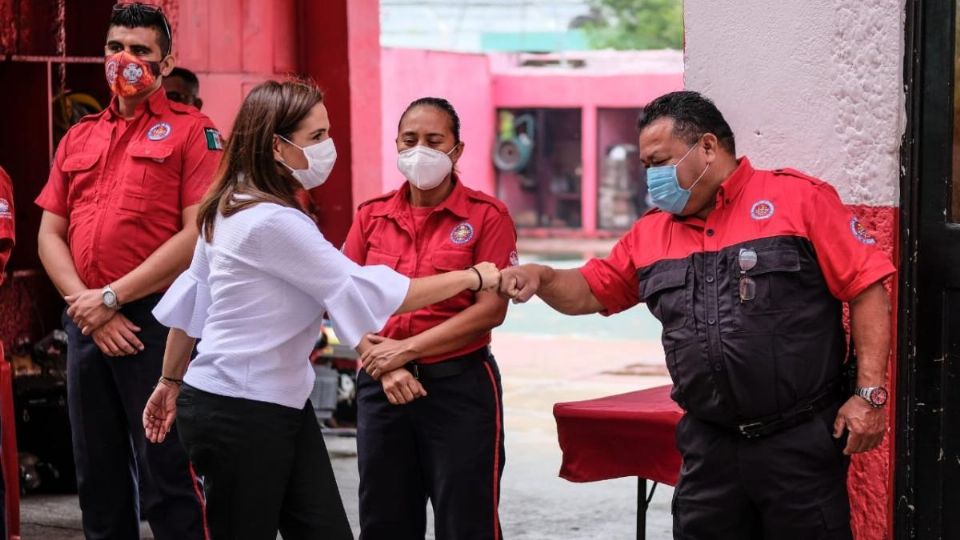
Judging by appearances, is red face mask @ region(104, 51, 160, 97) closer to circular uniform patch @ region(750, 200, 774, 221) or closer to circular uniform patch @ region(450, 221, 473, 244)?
circular uniform patch @ region(450, 221, 473, 244)

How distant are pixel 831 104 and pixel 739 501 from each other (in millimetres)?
1257

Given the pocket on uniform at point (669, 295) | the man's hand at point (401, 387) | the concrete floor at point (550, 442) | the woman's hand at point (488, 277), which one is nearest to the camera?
the pocket on uniform at point (669, 295)

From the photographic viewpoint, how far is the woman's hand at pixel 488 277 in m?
3.92

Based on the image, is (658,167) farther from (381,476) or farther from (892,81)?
(381,476)

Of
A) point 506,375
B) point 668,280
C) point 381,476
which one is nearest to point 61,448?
point 381,476

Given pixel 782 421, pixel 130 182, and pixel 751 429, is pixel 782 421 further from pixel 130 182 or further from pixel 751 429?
pixel 130 182

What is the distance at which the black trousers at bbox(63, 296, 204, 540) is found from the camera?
4605mm

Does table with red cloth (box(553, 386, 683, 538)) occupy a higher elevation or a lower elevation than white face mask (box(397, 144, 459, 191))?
lower

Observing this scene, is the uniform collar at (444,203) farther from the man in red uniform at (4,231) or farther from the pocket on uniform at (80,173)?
the man in red uniform at (4,231)

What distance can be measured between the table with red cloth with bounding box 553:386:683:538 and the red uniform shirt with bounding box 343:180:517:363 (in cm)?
39

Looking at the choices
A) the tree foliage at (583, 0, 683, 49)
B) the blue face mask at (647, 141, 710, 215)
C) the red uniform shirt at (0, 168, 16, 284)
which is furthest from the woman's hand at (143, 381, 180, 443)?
the tree foliage at (583, 0, 683, 49)

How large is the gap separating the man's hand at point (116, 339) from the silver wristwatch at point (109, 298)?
29 millimetres

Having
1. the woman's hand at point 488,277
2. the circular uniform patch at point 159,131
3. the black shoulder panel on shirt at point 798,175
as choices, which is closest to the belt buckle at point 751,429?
the black shoulder panel on shirt at point 798,175

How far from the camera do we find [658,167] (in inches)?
146
